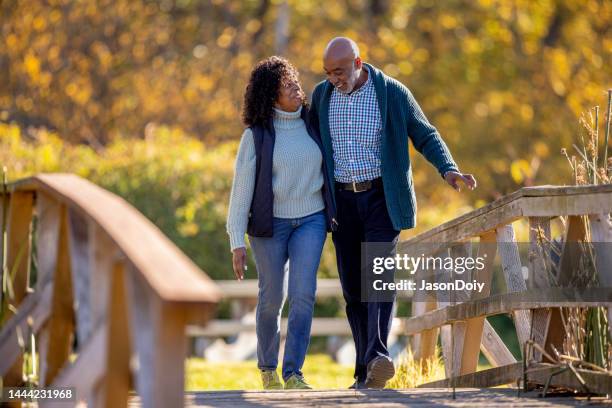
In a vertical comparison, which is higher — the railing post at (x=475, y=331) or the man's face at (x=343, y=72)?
the man's face at (x=343, y=72)

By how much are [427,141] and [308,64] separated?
15.6 m

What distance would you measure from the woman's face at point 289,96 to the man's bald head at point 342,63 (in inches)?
7.4

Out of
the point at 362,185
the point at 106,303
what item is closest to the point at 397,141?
the point at 362,185

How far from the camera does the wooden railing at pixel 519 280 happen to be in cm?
500

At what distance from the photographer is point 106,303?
3369 mm

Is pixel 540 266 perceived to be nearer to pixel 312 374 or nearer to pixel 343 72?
pixel 343 72

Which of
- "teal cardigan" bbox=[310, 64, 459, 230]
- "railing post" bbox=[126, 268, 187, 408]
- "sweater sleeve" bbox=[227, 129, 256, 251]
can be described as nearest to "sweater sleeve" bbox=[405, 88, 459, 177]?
"teal cardigan" bbox=[310, 64, 459, 230]

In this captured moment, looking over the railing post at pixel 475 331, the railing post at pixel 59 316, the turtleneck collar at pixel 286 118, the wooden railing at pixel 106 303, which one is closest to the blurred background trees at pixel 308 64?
the railing post at pixel 475 331

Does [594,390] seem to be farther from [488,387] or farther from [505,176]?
[505,176]

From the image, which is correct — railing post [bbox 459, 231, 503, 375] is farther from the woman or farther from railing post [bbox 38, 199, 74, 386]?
railing post [bbox 38, 199, 74, 386]

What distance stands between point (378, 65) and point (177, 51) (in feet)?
13.3

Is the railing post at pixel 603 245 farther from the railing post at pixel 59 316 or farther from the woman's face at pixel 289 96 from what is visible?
the railing post at pixel 59 316

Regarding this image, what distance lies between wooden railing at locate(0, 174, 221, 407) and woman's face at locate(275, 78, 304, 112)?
140 centimetres

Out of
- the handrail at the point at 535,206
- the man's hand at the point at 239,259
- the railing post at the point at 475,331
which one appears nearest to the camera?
the handrail at the point at 535,206
